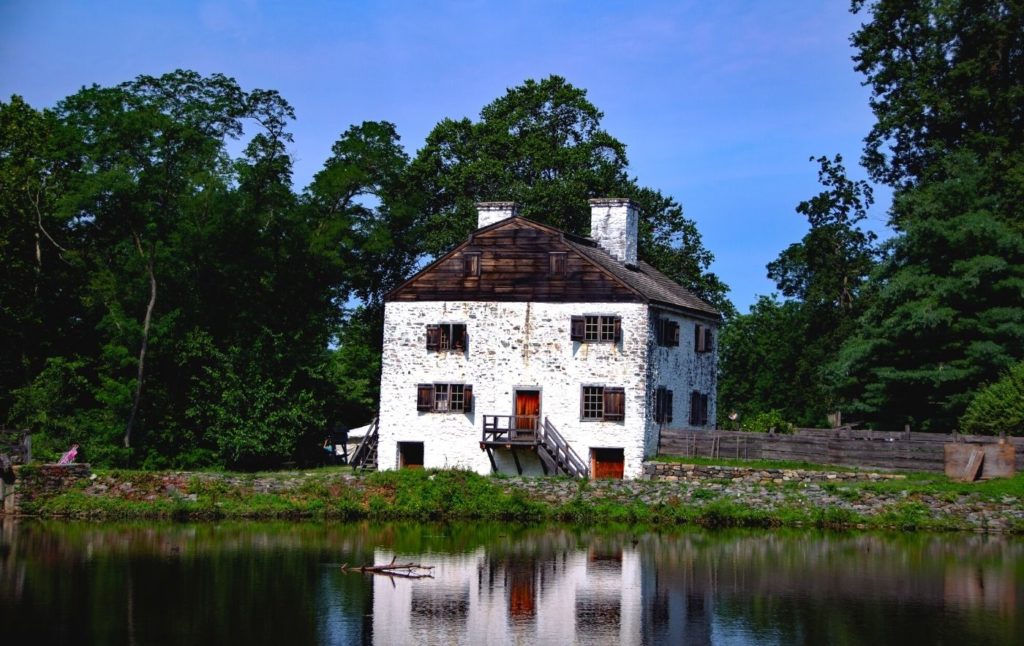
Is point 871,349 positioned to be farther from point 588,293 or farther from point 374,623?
point 374,623

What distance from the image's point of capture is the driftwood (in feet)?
95.2

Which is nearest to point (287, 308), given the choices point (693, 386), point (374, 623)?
point (693, 386)

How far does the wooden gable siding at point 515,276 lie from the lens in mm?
48688

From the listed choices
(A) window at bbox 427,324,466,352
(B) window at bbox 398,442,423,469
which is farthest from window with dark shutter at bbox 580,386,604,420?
(B) window at bbox 398,442,423,469

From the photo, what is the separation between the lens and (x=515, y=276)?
49.5 meters

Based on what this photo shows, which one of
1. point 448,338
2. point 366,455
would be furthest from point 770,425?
point 366,455

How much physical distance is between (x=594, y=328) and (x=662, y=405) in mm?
3884

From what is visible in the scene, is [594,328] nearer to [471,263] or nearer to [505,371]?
[505,371]

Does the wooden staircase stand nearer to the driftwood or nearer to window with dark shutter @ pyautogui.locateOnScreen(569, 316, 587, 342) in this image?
window with dark shutter @ pyautogui.locateOnScreen(569, 316, 587, 342)

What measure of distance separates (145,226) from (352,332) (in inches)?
670

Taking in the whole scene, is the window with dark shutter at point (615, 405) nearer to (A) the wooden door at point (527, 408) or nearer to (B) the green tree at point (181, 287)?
(A) the wooden door at point (527, 408)

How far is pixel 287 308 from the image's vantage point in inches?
2203

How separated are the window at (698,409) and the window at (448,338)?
9440 mm

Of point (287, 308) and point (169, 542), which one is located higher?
point (287, 308)
